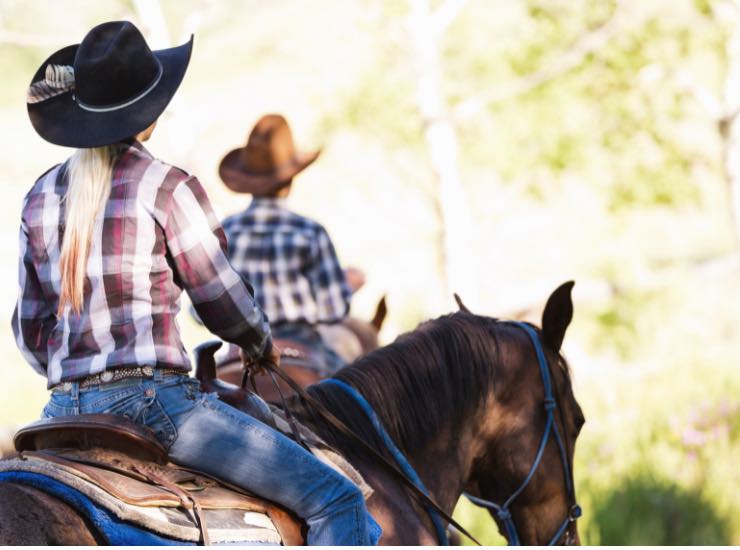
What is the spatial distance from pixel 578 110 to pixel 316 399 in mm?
12232

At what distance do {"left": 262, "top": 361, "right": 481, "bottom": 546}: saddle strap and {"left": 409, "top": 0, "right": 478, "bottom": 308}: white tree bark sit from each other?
9480mm

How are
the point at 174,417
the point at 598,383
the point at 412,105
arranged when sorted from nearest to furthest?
1. the point at 174,417
2. the point at 598,383
3. the point at 412,105

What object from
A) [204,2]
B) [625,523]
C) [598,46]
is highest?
[204,2]

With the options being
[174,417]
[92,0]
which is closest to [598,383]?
[174,417]

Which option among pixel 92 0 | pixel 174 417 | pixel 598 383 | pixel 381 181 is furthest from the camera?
pixel 92 0

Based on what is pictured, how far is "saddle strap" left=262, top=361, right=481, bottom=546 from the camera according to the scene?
3.40 meters

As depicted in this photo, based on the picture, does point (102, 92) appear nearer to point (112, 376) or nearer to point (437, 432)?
point (112, 376)

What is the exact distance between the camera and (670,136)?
14438mm

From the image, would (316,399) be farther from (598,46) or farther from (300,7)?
(300,7)

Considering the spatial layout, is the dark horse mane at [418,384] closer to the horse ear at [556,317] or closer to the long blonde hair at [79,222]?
the horse ear at [556,317]

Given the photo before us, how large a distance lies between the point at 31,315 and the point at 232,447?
72cm

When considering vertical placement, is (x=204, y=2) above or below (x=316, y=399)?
above

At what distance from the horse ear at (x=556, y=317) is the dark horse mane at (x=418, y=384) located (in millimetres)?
175

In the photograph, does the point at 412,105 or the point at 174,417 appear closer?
the point at 174,417
